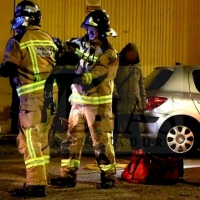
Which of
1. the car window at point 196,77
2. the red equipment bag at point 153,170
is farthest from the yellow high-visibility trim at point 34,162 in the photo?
the car window at point 196,77

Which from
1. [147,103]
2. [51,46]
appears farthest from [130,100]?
[51,46]

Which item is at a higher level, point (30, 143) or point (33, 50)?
point (33, 50)

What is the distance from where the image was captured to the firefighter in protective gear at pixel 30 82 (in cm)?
675

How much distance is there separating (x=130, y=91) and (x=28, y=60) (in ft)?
13.2

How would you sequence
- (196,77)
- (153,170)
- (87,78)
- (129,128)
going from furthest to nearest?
(129,128)
(196,77)
(153,170)
(87,78)

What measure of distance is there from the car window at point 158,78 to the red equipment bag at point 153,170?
267 cm

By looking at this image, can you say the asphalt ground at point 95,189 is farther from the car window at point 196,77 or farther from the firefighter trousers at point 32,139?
the car window at point 196,77

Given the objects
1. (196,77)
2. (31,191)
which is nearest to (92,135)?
(31,191)

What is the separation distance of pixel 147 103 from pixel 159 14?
179 inches

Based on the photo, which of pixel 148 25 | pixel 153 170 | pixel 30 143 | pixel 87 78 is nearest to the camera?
pixel 30 143

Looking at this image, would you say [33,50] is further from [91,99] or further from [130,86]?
[130,86]

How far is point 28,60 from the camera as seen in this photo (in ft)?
22.2

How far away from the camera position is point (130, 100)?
10.6 metres

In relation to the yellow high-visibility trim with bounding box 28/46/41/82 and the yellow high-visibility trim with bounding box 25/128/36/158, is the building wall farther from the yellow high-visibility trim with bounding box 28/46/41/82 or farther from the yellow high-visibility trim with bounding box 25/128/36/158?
the yellow high-visibility trim with bounding box 25/128/36/158
